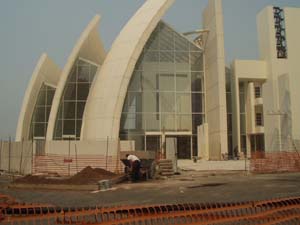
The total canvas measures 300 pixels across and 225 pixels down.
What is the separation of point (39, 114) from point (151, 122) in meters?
12.8

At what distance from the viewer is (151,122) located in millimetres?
35781

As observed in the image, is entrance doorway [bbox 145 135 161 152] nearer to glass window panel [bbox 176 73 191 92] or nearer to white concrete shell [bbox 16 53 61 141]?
glass window panel [bbox 176 73 191 92]

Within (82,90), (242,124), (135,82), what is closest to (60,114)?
(82,90)

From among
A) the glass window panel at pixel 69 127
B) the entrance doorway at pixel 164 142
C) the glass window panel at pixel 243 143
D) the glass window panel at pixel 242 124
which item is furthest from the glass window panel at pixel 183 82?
the glass window panel at pixel 69 127

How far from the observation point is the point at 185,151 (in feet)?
121

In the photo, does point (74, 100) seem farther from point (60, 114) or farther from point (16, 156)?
point (16, 156)

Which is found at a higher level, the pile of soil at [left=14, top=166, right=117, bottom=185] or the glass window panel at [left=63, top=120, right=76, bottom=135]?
the glass window panel at [left=63, top=120, right=76, bottom=135]

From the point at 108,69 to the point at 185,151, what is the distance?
10461 mm

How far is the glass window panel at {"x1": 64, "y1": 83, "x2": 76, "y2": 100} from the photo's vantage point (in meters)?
38.2

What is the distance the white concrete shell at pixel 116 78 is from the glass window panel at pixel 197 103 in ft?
24.1

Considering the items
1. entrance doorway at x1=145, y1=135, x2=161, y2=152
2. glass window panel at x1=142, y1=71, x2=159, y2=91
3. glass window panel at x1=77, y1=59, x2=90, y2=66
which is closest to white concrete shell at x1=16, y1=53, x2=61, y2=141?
glass window panel at x1=77, y1=59, x2=90, y2=66

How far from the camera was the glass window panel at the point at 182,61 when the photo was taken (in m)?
37.3

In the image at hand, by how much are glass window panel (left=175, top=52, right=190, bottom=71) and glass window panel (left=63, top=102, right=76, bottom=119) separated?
10866 millimetres

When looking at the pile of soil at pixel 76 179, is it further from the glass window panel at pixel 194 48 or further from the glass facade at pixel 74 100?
the glass window panel at pixel 194 48
